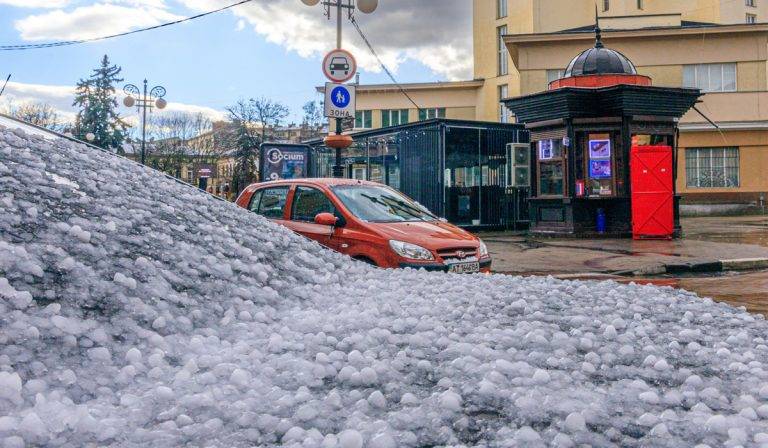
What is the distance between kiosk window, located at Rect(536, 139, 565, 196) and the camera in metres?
16.4

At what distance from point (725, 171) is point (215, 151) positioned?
44802 mm

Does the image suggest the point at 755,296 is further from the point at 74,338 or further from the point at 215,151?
the point at 215,151

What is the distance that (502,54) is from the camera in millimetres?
40219

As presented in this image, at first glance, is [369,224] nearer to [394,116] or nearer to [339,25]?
[339,25]

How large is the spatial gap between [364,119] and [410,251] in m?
42.8

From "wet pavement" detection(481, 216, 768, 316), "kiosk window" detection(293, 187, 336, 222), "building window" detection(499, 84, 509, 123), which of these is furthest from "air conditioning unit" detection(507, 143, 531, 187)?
"building window" detection(499, 84, 509, 123)

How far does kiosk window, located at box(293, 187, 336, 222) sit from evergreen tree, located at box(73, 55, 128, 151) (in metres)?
44.7

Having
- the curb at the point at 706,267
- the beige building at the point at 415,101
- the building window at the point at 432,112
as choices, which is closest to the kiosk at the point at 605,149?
the curb at the point at 706,267

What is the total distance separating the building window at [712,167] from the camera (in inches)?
1180

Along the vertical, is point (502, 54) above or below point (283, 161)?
above

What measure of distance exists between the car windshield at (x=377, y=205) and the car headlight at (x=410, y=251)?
2.34ft

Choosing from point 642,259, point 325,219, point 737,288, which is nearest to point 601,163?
point 642,259

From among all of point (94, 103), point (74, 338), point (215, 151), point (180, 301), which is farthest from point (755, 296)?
point (215, 151)

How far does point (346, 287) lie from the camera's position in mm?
4582
